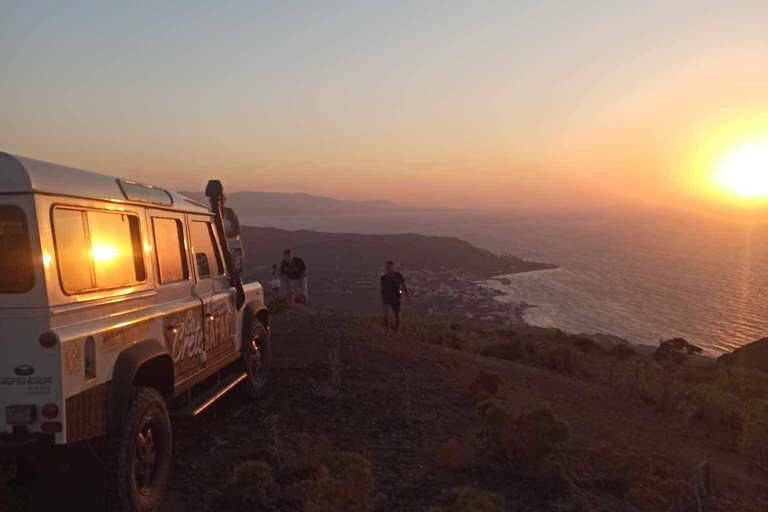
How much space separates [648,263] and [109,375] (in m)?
103

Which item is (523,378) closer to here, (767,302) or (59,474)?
(59,474)

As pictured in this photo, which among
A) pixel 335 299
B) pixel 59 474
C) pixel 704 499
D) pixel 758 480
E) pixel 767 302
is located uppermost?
pixel 59 474

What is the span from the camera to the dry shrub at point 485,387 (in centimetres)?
859

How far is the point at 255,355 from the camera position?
758 centimetres

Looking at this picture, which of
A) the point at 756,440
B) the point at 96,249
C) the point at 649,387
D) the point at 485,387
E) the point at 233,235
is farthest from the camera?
the point at 649,387

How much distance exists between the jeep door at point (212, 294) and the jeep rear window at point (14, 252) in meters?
2.24

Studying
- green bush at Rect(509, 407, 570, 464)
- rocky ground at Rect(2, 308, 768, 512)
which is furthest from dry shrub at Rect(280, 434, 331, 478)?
green bush at Rect(509, 407, 570, 464)

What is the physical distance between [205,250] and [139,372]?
1.97 metres

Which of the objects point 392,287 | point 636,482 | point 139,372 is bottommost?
point 636,482

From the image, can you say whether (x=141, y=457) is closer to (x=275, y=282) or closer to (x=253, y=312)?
(x=253, y=312)

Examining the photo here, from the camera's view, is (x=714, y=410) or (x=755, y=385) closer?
(x=714, y=410)

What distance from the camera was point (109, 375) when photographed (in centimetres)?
395

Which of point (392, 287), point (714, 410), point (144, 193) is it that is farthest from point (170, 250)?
point (714, 410)

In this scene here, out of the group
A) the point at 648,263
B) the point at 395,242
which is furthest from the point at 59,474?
the point at 648,263
